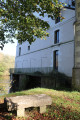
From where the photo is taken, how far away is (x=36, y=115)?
4.55 meters

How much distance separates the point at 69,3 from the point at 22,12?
11.0 m

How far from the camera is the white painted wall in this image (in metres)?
14.5

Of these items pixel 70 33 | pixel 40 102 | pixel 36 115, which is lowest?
pixel 36 115

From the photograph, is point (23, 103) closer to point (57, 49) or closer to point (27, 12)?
point (27, 12)

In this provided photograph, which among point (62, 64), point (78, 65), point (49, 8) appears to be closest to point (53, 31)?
point (62, 64)

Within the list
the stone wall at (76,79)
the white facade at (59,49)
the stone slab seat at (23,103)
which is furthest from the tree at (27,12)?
the white facade at (59,49)

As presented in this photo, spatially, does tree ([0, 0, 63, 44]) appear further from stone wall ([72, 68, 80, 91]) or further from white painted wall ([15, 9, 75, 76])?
white painted wall ([15, 9, 75, 76])

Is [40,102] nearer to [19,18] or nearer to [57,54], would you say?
[19,18]

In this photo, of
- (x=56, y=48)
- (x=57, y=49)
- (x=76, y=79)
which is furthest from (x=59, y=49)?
(x=76, y=79)

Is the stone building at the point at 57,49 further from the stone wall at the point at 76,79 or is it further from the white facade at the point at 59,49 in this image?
the stone wall at the point at 76,79

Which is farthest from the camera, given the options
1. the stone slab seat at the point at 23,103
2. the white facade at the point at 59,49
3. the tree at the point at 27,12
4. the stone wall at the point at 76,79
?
the white facade at the point at 59,49

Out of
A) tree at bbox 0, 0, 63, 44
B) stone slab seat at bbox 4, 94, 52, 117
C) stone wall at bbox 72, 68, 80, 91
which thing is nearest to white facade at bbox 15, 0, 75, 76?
stone wall at bbox 72, 68, 80, 91

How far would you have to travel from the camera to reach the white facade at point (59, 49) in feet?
47.4

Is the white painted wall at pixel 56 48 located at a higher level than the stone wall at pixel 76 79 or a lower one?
higher
